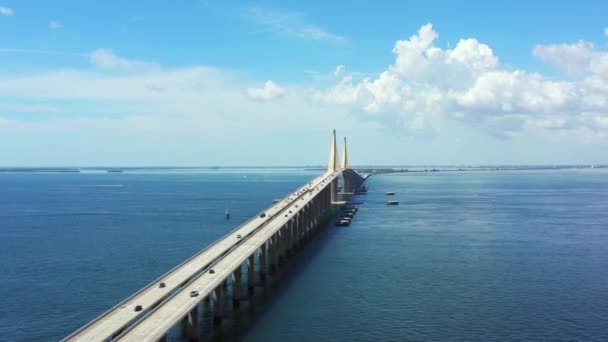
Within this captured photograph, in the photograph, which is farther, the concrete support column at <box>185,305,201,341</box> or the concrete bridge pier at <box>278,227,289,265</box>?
the concrete bridge pier at <box>278,227,289,265</box>

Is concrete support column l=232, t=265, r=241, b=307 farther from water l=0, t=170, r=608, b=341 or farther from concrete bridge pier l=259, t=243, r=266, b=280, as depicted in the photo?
concrete bridge pier l=259, t=243, r=266, b=280

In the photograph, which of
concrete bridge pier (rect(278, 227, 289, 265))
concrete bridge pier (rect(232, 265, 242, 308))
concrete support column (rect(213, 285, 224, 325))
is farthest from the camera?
concrete bridge pier (rect(278, 227, 289, 265))

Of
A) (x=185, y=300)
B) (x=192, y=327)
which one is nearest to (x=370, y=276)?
(x=192, y=327)

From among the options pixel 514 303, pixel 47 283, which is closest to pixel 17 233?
pixel 47 283

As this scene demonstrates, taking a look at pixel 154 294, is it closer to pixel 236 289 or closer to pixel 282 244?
pixel 236 289

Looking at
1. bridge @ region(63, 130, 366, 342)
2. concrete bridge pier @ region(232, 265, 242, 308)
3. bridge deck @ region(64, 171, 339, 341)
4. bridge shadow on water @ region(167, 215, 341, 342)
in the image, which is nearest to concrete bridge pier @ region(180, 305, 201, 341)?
bridge @ region(63, 130, 366, 342)

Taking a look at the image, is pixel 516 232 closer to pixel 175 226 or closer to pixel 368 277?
pixel 368 277

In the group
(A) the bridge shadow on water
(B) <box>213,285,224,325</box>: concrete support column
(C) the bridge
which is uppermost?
(C) the bridge
